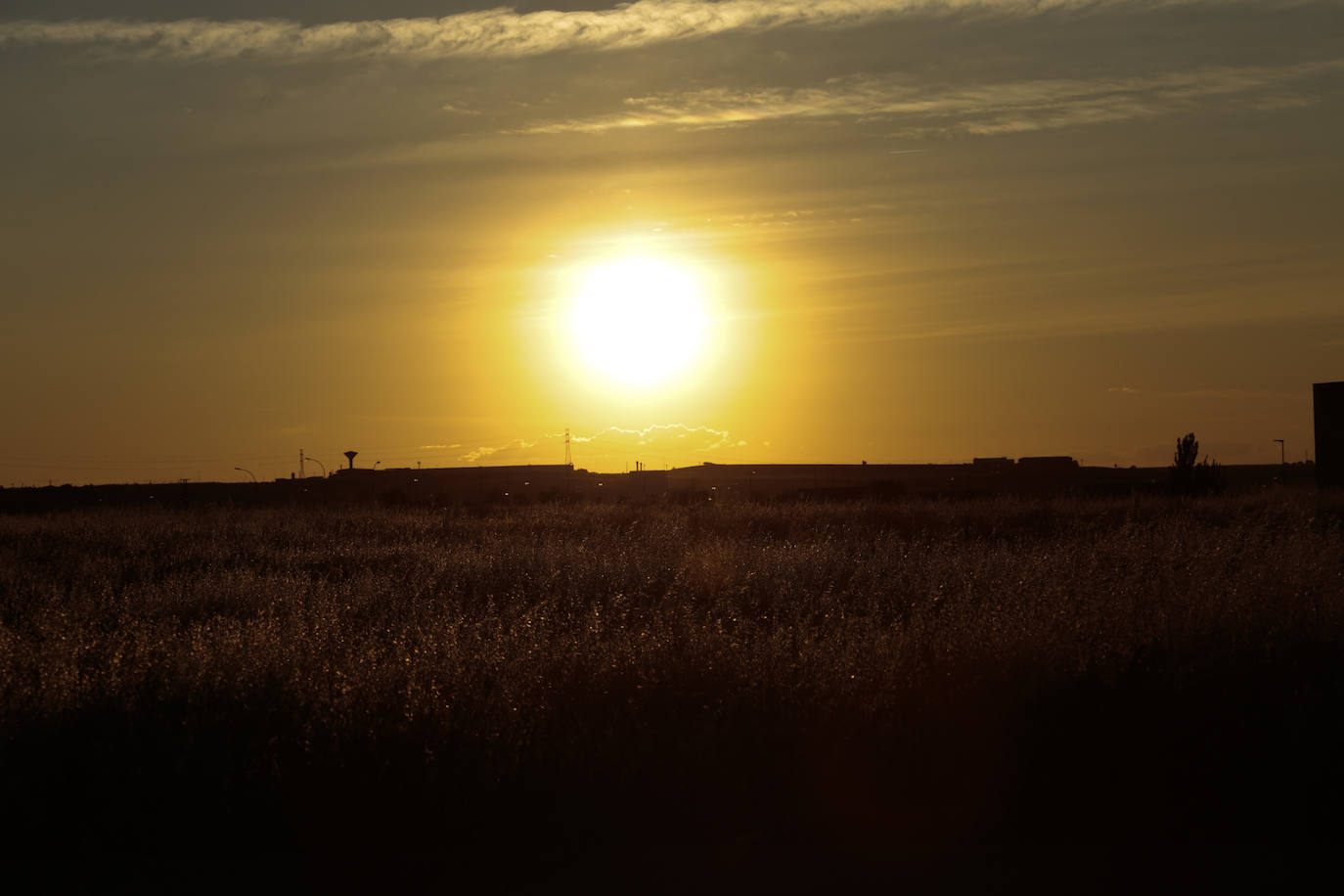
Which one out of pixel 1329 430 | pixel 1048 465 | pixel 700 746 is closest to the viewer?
pixel 700 746

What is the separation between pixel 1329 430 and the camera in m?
41.9

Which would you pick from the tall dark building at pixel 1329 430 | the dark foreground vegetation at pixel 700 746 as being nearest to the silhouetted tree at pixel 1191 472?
the tall dark building at pixel 1329 430

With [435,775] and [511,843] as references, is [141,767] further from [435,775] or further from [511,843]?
[511,843]

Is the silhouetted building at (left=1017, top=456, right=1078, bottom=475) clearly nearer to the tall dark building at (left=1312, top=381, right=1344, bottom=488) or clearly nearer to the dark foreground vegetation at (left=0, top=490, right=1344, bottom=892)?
the tall dark building at (left=1312, top=381, right=1344, bottom=488)

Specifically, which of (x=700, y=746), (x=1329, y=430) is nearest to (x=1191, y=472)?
(x=1329, y=430)

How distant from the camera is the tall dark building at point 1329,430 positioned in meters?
41.5

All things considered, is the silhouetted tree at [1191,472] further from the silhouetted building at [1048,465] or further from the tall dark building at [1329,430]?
the silhouetted building at [1048,465]

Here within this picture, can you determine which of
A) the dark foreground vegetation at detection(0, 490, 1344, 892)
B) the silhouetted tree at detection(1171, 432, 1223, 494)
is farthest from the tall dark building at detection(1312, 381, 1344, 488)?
the dark foreground vegetation at detection(0, 490, 1344, 892)

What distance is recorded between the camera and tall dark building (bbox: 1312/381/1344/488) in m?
41.5

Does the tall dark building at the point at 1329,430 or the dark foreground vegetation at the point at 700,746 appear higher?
the tall dark building at the point at 1329,430

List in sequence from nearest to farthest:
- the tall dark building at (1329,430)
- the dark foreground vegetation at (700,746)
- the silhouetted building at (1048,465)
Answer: the dark foreground vegetation at (700,746) → the tall dark building at (1329,430) → the silhouetted building at (1048,465)

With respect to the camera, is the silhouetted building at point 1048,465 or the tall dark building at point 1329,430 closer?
the tall dark building at point 1329,430

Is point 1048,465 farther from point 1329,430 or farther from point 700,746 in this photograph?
point 700,746

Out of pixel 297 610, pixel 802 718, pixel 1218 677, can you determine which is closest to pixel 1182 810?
pixel 1218 677
